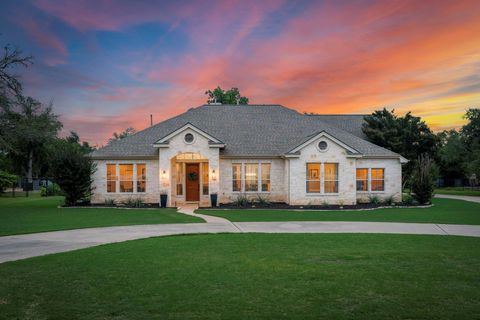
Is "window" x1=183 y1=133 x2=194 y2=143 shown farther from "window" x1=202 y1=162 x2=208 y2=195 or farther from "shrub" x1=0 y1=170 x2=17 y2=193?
"shrub" x1=0 y1=170 x2=17 y2=193

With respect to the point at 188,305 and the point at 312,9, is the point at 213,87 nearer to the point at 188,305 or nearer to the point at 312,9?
the point at 312,9

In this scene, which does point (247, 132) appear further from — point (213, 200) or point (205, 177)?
point (213, 200)

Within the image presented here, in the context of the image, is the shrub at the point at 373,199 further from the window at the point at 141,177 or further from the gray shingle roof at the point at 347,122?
the window at the point at 141,177

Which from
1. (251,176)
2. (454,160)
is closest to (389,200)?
(251,176)

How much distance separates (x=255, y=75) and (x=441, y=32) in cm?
1414

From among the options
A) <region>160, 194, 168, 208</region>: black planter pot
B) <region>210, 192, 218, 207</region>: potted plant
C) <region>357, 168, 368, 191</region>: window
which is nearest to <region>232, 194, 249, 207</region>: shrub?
Result: <region>210, 192, 218, 207</region>: potted plant

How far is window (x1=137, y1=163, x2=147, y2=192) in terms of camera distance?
25.5 m

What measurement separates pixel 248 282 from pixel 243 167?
18559 mm

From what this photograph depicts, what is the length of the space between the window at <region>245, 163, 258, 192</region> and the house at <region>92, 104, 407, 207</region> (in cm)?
7

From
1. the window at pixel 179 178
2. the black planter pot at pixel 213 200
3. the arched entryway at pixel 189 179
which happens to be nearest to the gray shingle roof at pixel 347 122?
the arched entryway at pixel 189 179

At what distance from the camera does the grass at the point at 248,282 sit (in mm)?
5551

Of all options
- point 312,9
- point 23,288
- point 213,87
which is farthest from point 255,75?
point 23,288

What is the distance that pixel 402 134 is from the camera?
33125 millimetres

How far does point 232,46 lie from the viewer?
2330 cm
